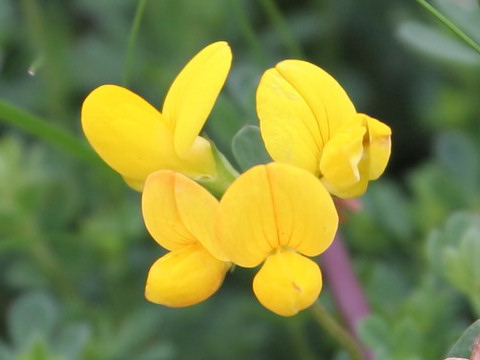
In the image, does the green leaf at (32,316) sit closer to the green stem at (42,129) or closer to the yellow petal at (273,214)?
the green stem at (42,129)

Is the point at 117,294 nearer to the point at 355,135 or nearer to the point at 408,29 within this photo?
the point at 408,29

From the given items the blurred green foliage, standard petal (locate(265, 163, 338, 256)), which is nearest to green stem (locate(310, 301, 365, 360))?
the blurred green foliage

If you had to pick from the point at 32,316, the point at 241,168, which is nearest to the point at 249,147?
the point at 241,168

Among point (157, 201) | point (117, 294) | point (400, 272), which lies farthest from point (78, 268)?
point (157, 201)

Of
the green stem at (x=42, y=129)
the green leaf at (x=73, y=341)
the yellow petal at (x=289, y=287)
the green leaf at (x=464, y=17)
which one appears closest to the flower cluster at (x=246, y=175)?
the yellow petal at (x=289, y=287)

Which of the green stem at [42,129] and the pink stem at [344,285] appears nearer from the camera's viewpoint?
the green stem at [42,129]

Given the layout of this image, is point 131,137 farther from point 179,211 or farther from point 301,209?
point 301,209

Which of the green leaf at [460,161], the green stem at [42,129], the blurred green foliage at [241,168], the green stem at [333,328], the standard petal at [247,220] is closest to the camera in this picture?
the standard petal at [247,220]
